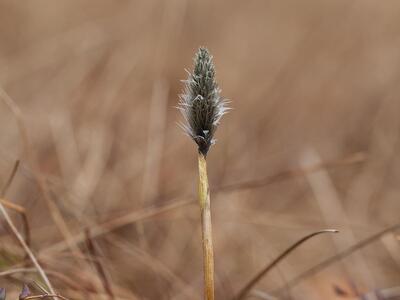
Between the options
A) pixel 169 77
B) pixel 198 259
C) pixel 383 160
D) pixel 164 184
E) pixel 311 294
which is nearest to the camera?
pixel 311 294

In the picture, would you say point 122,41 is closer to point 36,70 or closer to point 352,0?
point 36,70

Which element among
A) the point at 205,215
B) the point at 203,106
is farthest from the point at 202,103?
the point at 205,215

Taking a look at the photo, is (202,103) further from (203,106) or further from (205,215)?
(205,215)

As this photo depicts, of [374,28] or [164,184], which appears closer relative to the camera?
[164,184]

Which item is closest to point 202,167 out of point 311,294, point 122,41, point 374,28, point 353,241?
point 311,294

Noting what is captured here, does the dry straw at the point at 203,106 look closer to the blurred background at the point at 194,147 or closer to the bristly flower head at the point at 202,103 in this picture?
the bristly flower head at the point at 202,103

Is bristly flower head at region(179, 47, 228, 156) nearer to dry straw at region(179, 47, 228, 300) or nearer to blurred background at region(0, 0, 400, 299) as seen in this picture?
dry straw at region(179, 47, 228, 300)
